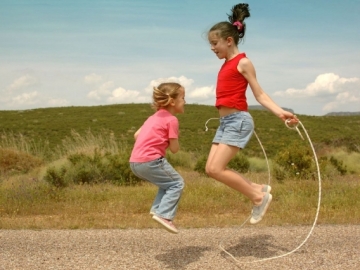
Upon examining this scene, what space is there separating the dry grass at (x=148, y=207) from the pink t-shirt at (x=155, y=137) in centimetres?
269

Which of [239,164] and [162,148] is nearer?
[162,148]

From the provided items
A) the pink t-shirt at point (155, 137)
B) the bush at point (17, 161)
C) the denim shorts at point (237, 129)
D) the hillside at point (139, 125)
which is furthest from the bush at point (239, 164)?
the pink t-shirt at point (155, 137)

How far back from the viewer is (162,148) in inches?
203

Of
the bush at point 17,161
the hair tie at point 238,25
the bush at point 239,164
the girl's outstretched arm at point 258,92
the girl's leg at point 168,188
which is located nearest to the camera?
the girl's leg at point 168,188

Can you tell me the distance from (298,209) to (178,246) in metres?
3.62

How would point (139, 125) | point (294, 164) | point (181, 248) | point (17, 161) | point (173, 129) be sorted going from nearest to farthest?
point (173, 129), point (181, 248), point (294, 164), point (17, 161), point (139, 125)

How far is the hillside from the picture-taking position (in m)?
34.4

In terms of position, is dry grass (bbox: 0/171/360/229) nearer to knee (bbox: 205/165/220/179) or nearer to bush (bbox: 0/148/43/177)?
knee (bbox: 205/165/220/179)

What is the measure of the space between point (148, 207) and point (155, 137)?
186 inches

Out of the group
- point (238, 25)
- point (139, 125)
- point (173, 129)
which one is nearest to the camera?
point (173, 129)

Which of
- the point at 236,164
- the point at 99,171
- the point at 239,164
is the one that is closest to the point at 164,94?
the point at 99,171

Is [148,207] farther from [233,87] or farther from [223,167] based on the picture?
[233,87]

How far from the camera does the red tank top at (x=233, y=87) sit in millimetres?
5363

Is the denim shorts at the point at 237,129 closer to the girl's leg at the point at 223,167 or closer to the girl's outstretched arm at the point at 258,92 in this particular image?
the girl's leg at the point at 223,167
